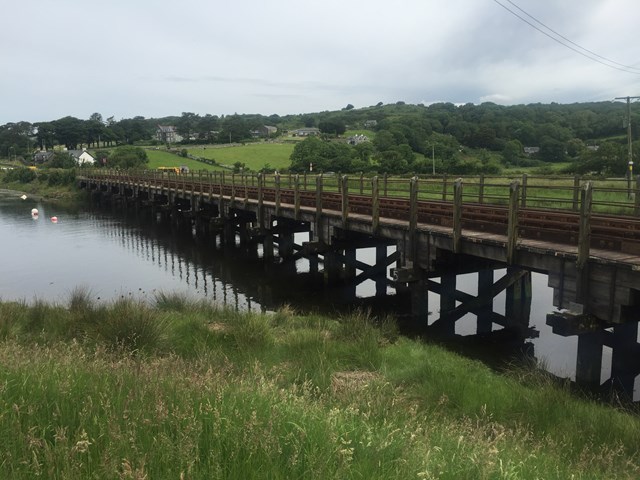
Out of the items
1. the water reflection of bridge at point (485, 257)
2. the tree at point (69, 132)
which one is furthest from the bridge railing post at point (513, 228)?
the tree at point (69, 132)

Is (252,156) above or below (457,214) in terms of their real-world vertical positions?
above

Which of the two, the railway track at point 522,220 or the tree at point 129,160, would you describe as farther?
the tree at point 129,160

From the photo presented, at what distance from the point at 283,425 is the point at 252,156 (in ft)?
360

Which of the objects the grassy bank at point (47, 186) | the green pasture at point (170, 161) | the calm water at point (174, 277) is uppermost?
the green pasture at point (170, 161)

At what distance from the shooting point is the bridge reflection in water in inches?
419

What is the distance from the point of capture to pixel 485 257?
12.5 metres

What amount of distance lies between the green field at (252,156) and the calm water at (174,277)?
206ft

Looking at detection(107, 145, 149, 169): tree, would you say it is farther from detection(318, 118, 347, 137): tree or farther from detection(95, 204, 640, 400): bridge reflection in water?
detection(95, 204, 640, 400): bridge reflection in water

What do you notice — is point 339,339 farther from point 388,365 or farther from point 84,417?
point 84,417

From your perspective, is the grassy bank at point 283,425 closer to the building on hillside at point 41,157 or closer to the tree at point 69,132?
the building on hillside at point 41,157

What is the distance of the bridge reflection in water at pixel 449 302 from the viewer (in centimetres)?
1063

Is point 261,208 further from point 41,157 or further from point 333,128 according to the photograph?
point 41,157

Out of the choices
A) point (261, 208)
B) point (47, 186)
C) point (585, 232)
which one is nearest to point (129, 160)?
point (47, 186)

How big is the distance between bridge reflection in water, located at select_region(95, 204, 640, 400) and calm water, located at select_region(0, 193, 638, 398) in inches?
2.0
